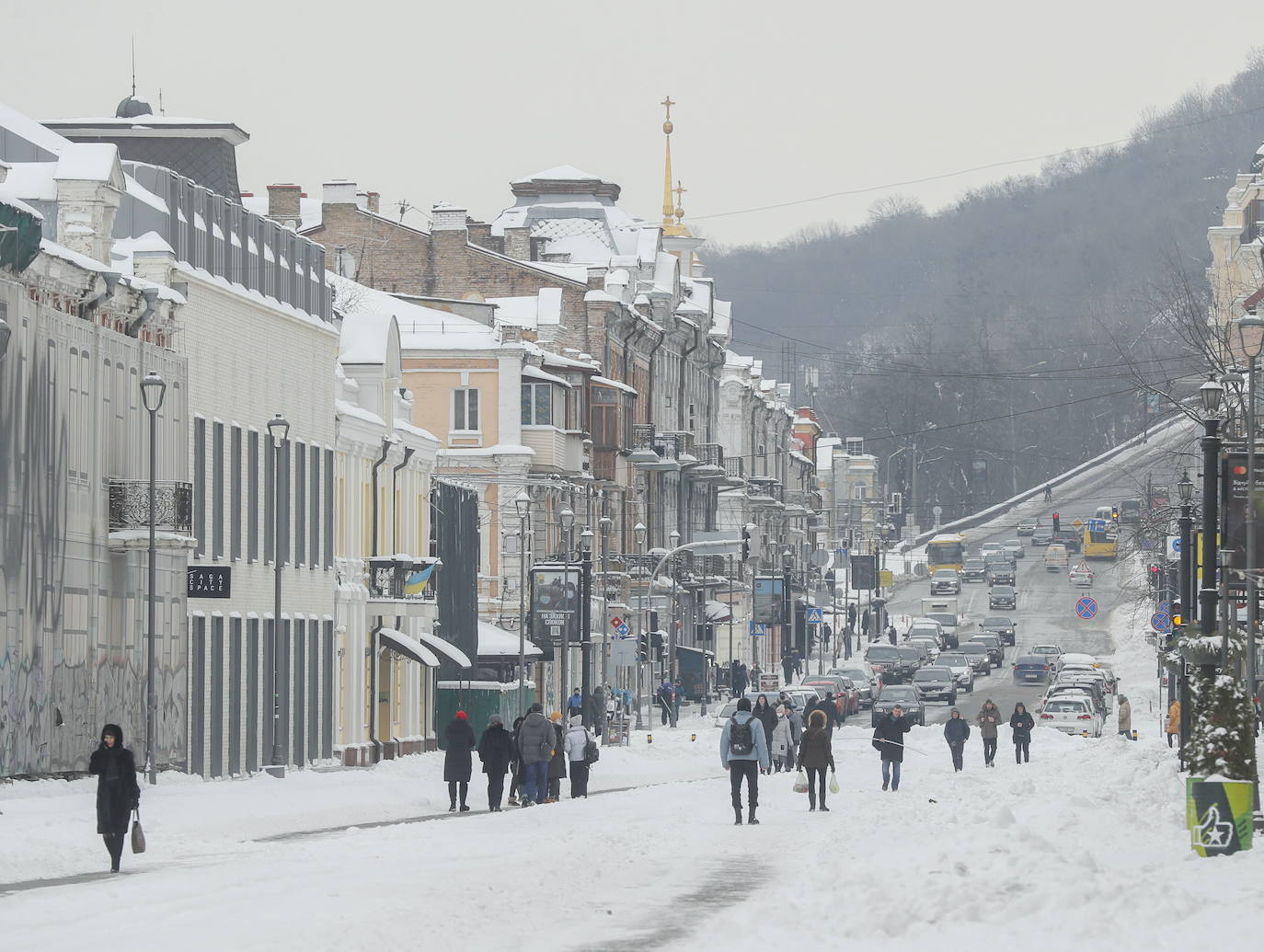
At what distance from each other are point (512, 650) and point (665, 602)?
26748 mm

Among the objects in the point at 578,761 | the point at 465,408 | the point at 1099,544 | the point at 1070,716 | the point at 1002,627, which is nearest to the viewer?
the point at 578,761

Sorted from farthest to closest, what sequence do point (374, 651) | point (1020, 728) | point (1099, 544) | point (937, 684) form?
1. point (1099, 544)
2. point (937, 684)
3. point (374, 651)
4. point (1020, 728)

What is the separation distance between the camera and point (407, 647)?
173 feet

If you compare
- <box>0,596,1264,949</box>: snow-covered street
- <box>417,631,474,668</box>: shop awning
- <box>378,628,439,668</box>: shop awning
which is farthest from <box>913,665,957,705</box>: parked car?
<box>0,596,1264,949</box>: snow-covered street

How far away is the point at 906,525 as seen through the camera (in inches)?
7707

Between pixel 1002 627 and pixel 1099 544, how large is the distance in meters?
34.1

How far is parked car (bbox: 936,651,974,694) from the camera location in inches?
3720

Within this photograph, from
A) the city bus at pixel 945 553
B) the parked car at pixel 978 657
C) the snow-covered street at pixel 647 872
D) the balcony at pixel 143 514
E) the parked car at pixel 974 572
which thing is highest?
the city bus at pixel 945 553

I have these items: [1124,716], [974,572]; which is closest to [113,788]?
[1124,716]

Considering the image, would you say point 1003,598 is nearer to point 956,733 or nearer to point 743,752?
point 956,733

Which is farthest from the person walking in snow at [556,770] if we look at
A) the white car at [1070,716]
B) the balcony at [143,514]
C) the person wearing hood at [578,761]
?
the white car at [1070,716]

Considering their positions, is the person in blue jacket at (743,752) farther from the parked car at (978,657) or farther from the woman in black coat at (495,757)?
the parked car at (978,657)

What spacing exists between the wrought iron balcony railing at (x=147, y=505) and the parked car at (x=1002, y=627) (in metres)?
83.4

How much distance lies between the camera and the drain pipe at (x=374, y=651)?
5294 cm
